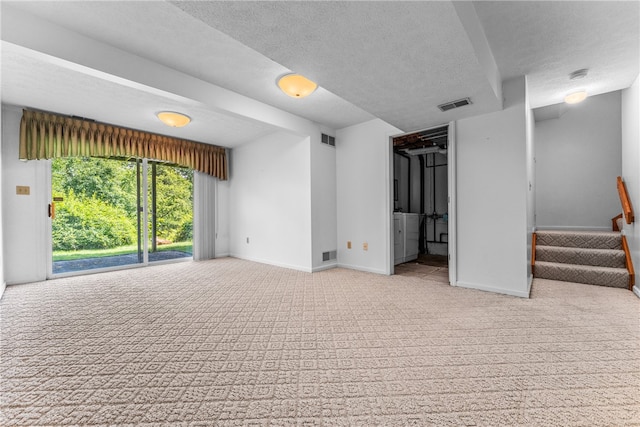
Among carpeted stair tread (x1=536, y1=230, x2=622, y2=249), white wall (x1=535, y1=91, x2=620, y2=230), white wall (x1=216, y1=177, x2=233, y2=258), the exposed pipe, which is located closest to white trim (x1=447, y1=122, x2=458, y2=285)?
carpeted stair tread (x1=536, y1=230, x2=622, y2=249)

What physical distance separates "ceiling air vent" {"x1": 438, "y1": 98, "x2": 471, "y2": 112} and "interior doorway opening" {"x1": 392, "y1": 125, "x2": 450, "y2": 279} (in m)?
2.27

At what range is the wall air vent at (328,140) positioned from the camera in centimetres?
468

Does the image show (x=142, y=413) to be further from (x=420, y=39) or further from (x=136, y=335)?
(x=420, y=39)

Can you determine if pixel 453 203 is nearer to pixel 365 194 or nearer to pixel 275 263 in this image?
pixel 365 194

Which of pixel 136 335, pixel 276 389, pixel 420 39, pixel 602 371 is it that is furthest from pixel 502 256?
pixel 136 335

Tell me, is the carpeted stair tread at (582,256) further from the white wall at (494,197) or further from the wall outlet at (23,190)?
the wall outlet at (23,190)

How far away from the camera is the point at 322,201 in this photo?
4.65 m

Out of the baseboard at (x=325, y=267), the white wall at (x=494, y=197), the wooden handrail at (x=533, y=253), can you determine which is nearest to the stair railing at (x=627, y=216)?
the wooden handrail at (x=533, y=253)

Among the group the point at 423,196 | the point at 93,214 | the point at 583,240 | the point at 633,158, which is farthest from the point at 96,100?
the point at 583,240

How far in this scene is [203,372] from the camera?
162 cm

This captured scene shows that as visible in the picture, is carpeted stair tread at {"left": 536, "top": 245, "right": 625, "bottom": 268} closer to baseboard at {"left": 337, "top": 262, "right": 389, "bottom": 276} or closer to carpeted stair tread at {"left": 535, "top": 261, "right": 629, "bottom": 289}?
carpeted stair tread at {"left": 535, "top": 261, "right": 629, "bottom": 289}

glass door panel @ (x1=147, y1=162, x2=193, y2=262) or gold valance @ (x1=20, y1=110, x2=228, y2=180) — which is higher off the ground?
gold valance @ (x1=20, y1=110, x2=228, y2=180)

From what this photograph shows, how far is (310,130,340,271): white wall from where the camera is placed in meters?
4.50

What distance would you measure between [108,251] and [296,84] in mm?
4527
